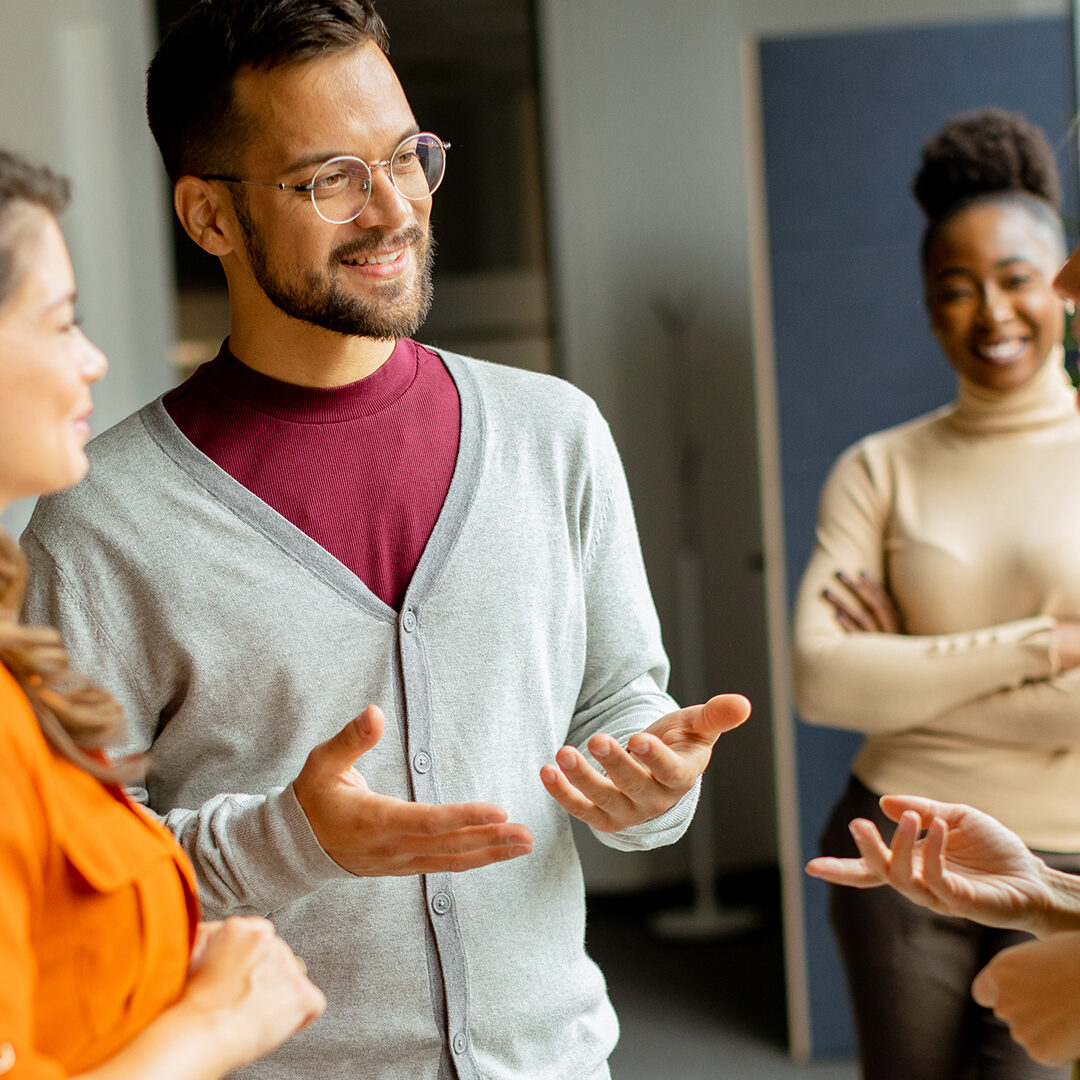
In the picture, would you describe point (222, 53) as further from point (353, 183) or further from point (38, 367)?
point (38, 367)

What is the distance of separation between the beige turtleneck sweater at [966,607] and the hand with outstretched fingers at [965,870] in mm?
806

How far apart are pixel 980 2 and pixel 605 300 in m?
1.52

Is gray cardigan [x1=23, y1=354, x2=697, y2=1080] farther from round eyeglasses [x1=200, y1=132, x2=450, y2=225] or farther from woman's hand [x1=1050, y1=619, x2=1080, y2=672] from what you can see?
woman's hand [x1=1050, y1=619, x2=1080, y2=672]

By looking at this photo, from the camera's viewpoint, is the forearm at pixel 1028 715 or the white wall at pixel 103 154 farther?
the white wall at pixel 103 154

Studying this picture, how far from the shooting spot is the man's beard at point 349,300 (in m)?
1.41

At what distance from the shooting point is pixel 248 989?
3.10ft

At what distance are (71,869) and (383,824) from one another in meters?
0.34

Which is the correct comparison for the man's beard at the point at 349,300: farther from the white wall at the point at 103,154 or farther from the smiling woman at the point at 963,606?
the white wall at the point at 103,154

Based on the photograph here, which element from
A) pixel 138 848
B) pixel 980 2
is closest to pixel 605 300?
pixel 980 2

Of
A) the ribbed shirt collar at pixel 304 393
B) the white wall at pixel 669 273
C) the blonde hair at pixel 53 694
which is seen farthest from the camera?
the white wall at pixel 669 273

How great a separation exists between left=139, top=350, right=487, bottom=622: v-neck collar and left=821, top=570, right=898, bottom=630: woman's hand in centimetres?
99

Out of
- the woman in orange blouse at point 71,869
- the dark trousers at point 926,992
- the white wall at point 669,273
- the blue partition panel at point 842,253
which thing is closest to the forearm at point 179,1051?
the woman in orange blouse at point 71,869

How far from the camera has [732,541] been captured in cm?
477

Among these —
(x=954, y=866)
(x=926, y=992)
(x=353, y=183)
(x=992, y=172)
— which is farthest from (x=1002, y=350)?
(x=353, y=183)
